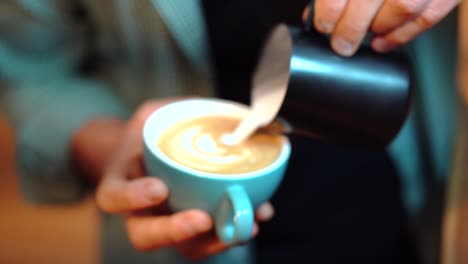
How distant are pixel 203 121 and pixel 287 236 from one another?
0.89 ft

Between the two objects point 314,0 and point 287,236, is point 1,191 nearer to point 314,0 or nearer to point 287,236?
point 287,236

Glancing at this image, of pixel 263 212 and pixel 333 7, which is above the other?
pixel 333 7

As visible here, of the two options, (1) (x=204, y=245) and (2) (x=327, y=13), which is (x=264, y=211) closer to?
(1) (x=204, y=245)

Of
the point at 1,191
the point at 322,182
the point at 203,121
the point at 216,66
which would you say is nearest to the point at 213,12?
the point at 216,66

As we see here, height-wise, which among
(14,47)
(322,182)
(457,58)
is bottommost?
(322,182)

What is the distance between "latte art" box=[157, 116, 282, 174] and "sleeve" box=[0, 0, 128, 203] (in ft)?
0.89

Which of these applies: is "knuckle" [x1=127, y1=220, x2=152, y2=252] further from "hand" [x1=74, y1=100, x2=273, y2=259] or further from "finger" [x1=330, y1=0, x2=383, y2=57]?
"finger" [x1=330, y1=0, x2=383, y2=57]

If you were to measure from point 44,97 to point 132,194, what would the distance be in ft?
1.32

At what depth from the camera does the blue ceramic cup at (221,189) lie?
453 millimetres

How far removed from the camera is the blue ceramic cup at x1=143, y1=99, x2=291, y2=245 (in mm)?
453

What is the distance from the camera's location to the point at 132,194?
1.70 ft

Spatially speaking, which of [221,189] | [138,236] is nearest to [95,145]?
[138,236]

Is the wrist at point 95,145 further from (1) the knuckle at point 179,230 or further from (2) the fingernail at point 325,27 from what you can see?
(2) the fingernail at point 325,27

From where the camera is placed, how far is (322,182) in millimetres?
814
